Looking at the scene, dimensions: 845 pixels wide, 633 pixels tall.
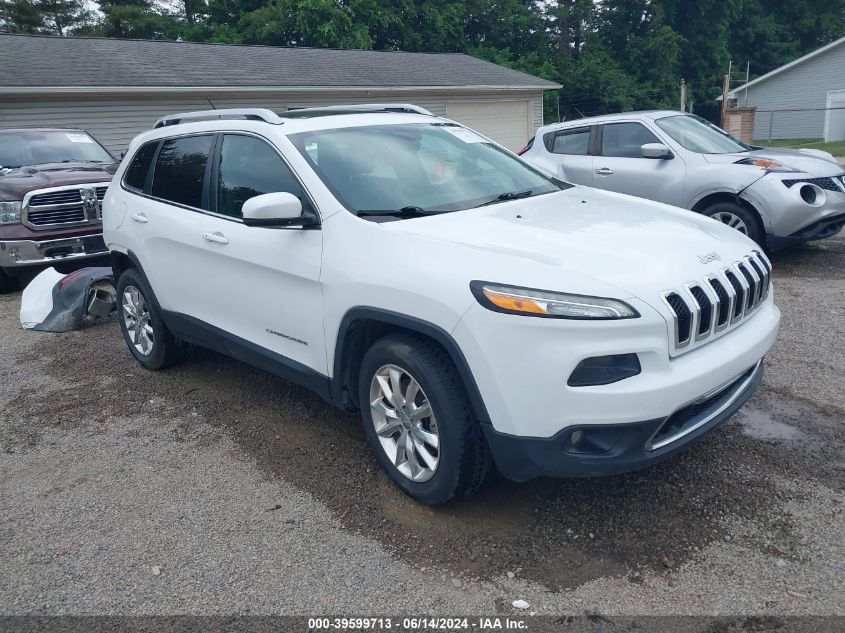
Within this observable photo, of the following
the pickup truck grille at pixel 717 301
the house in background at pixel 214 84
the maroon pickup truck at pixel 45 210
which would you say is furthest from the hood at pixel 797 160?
the house in background at pixel 214 84

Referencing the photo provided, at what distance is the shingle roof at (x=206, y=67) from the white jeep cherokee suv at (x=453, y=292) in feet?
36.3

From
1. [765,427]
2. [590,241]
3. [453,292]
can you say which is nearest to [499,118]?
[765,427]

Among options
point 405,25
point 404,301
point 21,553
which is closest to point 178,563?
point 21,553

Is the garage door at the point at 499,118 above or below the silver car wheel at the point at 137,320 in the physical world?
above

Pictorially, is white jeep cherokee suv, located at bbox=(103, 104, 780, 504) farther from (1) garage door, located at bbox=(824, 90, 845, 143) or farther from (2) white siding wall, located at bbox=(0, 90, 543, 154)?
(1) garage door, located at bbox=(824, 90, 845, 143)

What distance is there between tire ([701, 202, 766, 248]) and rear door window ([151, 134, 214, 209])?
17.4 feet

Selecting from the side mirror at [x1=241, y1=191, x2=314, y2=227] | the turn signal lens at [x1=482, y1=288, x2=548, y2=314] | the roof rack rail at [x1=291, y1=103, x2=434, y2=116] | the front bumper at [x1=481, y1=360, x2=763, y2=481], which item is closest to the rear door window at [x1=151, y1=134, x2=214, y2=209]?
the roof rack rail at [x1=291, y1=103, x2=434, y2=116]

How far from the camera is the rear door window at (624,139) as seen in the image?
27.1 feet

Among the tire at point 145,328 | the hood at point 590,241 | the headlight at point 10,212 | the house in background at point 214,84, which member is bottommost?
the tire at point 145,328

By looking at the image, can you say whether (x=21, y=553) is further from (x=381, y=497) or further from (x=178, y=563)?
(x=381, y=497)

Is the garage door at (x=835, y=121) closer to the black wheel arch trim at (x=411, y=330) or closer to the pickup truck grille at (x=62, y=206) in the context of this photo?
the pickup truck grille at (x=62, y=206)

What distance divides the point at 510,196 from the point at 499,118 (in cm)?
1938

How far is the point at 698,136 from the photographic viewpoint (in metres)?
8.23

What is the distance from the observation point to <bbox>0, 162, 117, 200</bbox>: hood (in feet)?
26.7
